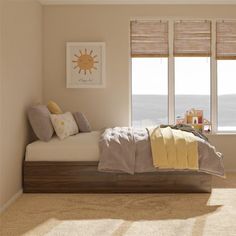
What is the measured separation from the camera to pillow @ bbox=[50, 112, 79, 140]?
16.1 ft

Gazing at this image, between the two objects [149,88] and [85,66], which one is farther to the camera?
[149,88]

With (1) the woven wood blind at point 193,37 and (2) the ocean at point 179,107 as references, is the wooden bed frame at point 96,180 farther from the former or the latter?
(1) the woven wood blind at point 193,37

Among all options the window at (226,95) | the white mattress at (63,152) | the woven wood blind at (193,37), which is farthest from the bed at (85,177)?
the woven wood blind at (193,37)

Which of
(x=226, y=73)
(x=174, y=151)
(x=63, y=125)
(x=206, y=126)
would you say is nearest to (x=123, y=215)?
(x=174, y=151)

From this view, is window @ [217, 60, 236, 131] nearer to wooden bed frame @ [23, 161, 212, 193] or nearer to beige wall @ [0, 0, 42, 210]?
wooden bed frame @ [23, 161, 212, 193]

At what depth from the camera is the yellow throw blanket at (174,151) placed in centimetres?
452

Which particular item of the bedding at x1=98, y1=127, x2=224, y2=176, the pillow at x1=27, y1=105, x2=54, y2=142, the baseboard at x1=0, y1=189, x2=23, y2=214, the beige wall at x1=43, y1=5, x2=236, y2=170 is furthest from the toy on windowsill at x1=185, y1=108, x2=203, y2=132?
the baseboard at x1=0, y1=189, x2=23, y2=214

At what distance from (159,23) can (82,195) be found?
2.85 meters

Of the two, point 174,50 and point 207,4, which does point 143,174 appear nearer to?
point 174,50

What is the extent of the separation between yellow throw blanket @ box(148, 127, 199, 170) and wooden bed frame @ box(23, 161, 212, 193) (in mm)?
147

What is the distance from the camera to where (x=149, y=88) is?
614 cm

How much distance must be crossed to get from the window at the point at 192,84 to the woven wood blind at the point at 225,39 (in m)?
0.24

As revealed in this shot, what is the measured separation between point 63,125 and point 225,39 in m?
2.73

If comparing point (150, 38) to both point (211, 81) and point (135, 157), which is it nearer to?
point (211, 81)
